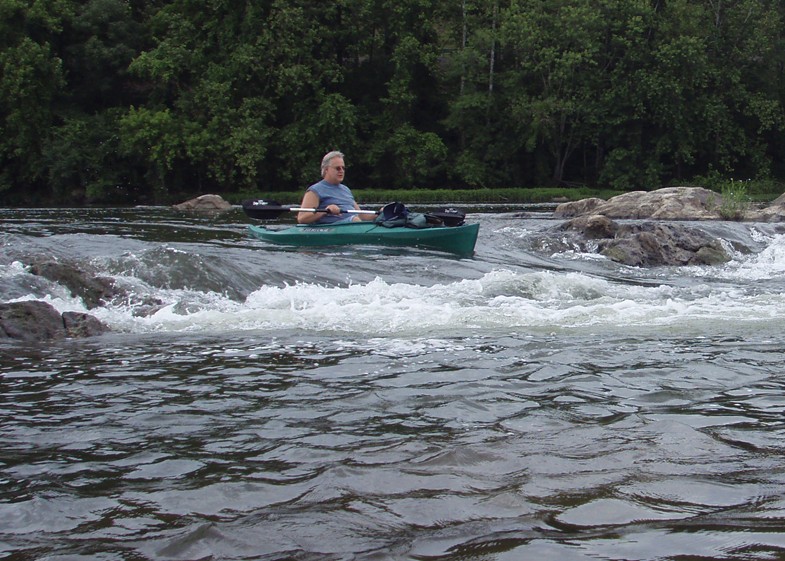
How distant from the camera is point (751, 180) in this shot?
3097 cm

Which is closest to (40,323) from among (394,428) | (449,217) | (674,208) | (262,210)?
(394,428)

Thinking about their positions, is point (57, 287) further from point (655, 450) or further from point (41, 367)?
point (655, 450)

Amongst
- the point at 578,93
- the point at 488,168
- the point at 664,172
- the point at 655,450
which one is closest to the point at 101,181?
the point at 488,168

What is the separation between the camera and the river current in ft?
7.86

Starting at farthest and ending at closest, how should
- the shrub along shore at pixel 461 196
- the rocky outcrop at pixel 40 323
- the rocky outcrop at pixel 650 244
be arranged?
the shrub along shore at pixel 461 196, the rocky outcrop at pixel 650 244, the rocky outcrop at pixel 40 323

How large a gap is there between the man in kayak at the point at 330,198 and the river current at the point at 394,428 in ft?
11.6

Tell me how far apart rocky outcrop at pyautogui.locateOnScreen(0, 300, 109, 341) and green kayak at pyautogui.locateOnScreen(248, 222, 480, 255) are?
4808 mm

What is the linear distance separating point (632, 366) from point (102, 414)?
2.69 metres

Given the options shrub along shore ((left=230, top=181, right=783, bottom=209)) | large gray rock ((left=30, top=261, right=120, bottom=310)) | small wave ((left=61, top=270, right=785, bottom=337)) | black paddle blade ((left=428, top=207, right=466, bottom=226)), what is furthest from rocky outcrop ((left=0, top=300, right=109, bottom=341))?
shrub along shore ((left=230, top=181, right=783, bottom=209))

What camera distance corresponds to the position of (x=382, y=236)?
10602 millimetres

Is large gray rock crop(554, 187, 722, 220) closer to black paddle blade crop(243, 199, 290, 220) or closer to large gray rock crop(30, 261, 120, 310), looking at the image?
black paddle blade crop(243, 199, 290, 220)

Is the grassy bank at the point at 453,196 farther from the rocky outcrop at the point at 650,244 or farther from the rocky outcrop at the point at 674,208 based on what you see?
the rocky outcrop at the point at 650,244

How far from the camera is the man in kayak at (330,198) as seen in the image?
11.0 meters

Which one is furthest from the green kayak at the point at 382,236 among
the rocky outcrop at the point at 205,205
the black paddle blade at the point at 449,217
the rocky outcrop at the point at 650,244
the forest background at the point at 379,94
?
the forest background at the point at 379,94
